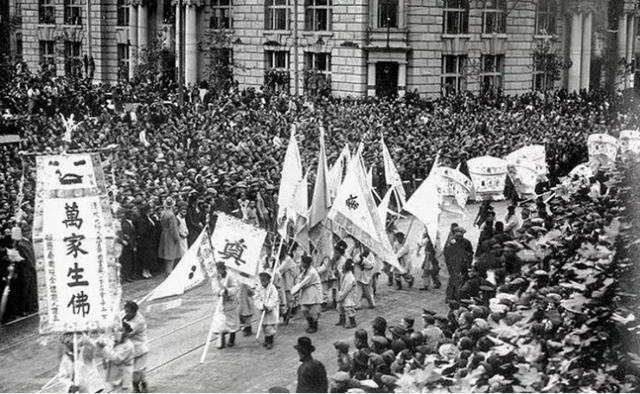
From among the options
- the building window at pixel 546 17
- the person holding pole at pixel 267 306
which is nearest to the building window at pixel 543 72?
the building window at pixel 546 17

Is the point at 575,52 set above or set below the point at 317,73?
above

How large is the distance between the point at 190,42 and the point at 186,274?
35691 mm

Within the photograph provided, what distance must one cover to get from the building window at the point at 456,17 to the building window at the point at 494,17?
1.03m

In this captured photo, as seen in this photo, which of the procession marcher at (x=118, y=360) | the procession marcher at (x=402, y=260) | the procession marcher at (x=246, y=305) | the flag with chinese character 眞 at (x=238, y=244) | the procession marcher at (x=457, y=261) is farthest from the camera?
the procession marcher at (x=402, y=260)

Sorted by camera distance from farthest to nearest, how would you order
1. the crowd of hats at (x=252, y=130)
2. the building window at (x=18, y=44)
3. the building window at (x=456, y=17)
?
the building window at (x=18, y=44) → the building window at (x=456, y=17) → the crowd of hats at (x=252, y=130)

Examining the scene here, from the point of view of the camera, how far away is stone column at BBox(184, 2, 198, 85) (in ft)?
159

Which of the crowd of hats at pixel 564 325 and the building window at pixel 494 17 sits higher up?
the building window at pixel 494 17

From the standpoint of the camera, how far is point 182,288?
560 inches

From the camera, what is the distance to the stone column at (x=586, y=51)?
52.0 m

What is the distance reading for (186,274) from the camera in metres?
14.3

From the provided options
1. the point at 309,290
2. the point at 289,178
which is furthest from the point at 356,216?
the point at 289,178

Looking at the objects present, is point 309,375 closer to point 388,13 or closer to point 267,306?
point 267,306

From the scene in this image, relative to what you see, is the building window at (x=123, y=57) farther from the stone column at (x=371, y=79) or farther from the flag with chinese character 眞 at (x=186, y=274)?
the flag with chinese character 眞 at (x=186, y=274)

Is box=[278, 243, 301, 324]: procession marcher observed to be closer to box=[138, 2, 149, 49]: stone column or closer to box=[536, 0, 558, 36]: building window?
box=[536, 0, 558, 36]: building window
